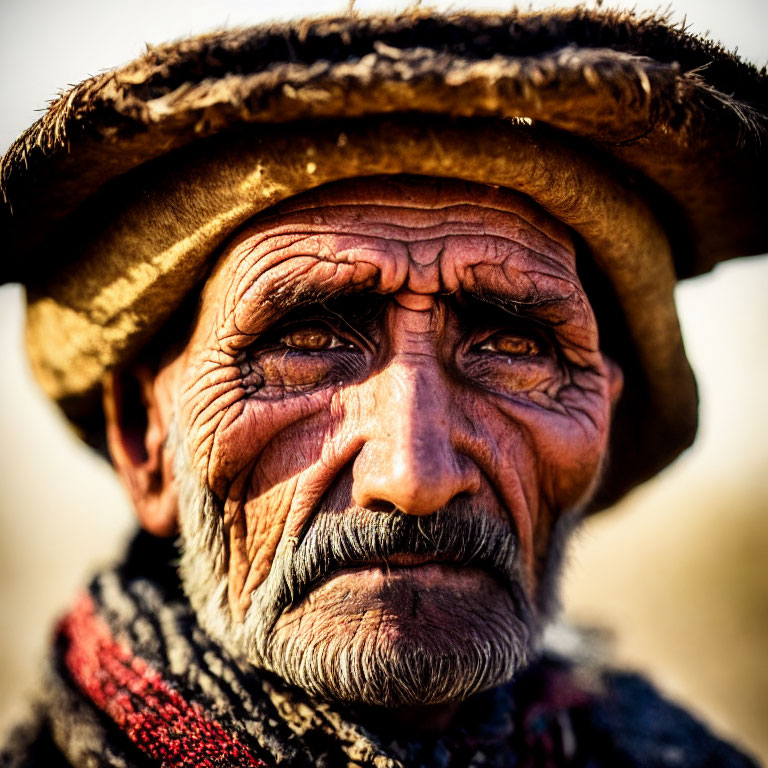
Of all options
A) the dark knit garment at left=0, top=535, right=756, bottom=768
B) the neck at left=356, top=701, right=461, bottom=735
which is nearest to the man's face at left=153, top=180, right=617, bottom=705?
the dark knit garment at left=0, top=535, right=756, bottom=768

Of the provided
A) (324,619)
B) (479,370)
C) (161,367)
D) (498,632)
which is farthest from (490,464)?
(161,367)

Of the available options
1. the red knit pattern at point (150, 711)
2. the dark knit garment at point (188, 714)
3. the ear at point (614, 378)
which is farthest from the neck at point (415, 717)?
the ear at point (614, 378)

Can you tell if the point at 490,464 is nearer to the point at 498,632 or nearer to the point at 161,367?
the point at 498,632

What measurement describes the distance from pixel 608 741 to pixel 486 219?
2.23 m

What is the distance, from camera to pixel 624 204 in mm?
2119

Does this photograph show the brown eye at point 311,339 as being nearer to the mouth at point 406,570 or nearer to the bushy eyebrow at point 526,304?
the bushy eyebrow at point 526,304

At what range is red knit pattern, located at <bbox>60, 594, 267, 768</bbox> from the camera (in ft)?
5.88

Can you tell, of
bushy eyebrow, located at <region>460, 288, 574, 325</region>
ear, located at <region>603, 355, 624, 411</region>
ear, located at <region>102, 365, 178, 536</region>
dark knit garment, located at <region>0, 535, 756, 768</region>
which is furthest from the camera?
ear, located at <region>603, 355, 624, 411</region>

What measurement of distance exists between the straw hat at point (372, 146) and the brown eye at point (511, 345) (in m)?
0.37

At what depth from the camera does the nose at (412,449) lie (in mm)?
1671

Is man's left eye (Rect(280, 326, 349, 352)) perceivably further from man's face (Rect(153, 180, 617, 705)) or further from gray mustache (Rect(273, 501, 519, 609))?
gray mustache (Rect(273, 501, 519, 609))

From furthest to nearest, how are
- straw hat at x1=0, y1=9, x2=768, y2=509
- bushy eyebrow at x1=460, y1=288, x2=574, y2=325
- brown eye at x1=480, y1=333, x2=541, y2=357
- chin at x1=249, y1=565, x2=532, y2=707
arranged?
brown eye at x1=480, y1=333, x2=541, y2=357, bushy eyebrow at x1=460, y1=288, x2=574, y2=325, chin at x1=249, y1=565, x2=532, y2=707, straw hat at x1=0, y1=9, x2=768, y2=509

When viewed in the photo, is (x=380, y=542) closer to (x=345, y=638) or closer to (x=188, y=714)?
(x=345, y=638)

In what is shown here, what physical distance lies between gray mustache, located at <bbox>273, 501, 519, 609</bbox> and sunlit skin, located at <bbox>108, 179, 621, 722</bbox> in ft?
0.11
